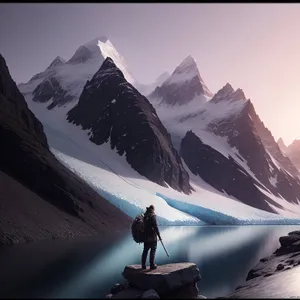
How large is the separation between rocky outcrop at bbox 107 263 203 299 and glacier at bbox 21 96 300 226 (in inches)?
2681

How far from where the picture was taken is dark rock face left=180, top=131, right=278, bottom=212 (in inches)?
7234

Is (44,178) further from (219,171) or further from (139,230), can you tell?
(219,171)

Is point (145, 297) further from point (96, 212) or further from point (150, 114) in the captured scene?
point (150, 114)

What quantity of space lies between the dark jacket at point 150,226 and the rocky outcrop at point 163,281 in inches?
54.7

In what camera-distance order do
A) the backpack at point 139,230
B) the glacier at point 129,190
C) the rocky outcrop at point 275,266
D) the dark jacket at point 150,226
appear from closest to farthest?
the dark jacket at point 150,226 < the backpack at point 139,230 < the rocky outcrop at point 275,266 < the glacier at point 129,190

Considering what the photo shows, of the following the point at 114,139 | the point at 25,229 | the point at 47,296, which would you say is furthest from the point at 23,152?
the point at 114,139

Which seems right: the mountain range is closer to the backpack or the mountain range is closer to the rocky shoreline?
the rocky shoreline

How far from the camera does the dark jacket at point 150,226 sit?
14.7m

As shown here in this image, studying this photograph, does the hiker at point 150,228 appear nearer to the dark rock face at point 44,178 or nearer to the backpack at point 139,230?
the backpack at point 139,230

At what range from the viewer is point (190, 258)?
3647cm

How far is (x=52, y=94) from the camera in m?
190

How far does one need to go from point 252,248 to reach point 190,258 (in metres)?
15.7

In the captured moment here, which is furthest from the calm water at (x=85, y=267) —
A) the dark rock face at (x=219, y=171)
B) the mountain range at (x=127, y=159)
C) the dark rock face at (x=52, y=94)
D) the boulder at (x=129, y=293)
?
the dark rock face at (x=52, y=94)

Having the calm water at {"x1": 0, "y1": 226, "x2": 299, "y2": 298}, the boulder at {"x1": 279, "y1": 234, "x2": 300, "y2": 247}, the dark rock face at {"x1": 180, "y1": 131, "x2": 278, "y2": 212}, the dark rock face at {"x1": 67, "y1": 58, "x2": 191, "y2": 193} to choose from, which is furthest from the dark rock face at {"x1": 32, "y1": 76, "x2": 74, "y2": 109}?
the boulder at {"x1": 279, "y1": 234, "x2": 300, "y2": 247}
